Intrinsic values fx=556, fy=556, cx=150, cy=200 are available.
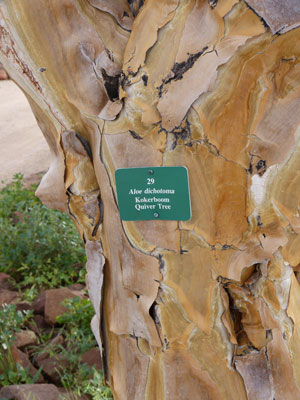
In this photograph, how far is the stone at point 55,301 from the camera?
8.44 ft

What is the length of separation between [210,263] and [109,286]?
0.81ft

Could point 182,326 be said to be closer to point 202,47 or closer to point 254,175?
point 254,175

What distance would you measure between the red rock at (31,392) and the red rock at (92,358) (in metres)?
0.22

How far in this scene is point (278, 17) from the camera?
936mm

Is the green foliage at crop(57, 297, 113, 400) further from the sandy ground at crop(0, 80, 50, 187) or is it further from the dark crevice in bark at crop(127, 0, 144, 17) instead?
the sandy ground at crop(0, 80, 50, 187)

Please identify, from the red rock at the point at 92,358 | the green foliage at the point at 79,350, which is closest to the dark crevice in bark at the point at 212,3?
the green foliage at the point at 79,350

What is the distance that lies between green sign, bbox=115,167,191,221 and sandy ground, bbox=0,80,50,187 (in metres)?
3.97

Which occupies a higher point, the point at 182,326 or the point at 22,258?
the point at 22,258

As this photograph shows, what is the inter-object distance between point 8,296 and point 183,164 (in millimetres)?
1966

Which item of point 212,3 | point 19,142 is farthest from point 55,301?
point 19,142

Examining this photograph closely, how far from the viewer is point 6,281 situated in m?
2.96

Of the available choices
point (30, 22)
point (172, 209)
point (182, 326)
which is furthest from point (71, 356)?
point (30, 22)

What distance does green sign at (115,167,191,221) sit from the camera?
1.06 meters

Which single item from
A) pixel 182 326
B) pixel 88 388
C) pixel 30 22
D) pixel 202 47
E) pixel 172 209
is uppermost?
pixel 30 22
